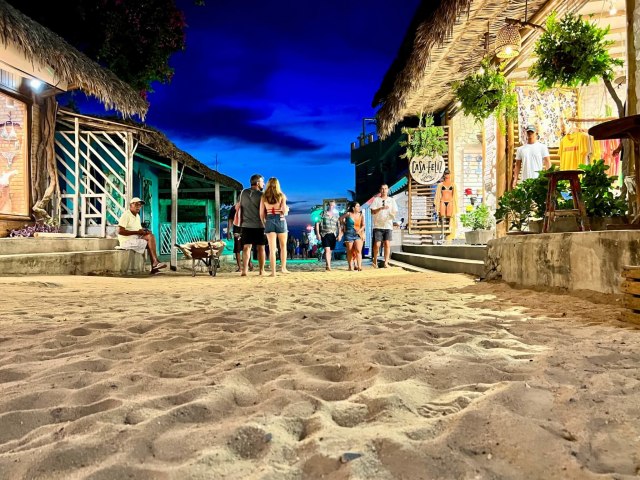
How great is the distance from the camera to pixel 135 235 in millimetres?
8812

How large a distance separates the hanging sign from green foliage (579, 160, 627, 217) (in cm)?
692

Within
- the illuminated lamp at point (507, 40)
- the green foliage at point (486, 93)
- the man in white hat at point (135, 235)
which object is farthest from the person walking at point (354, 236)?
the illuminated lamp at point (507, 40)

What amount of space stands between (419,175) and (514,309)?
8.36 metres

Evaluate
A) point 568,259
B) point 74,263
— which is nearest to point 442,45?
point 568,259

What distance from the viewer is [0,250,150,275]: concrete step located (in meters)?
6.52

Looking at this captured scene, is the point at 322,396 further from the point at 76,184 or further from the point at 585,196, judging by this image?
the point at 76,184

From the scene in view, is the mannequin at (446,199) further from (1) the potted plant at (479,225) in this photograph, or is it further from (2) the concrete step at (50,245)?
(2) the concrete step at (50,245)

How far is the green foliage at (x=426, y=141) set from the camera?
10938 millimetres

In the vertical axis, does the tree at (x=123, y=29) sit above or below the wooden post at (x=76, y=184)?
above

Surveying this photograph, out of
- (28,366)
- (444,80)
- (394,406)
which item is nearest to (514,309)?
(394,406)

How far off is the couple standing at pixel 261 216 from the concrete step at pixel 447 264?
301cm

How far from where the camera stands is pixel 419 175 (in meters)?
11.5

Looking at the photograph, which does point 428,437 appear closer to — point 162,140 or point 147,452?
point 147,452

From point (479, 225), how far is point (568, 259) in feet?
17.2
